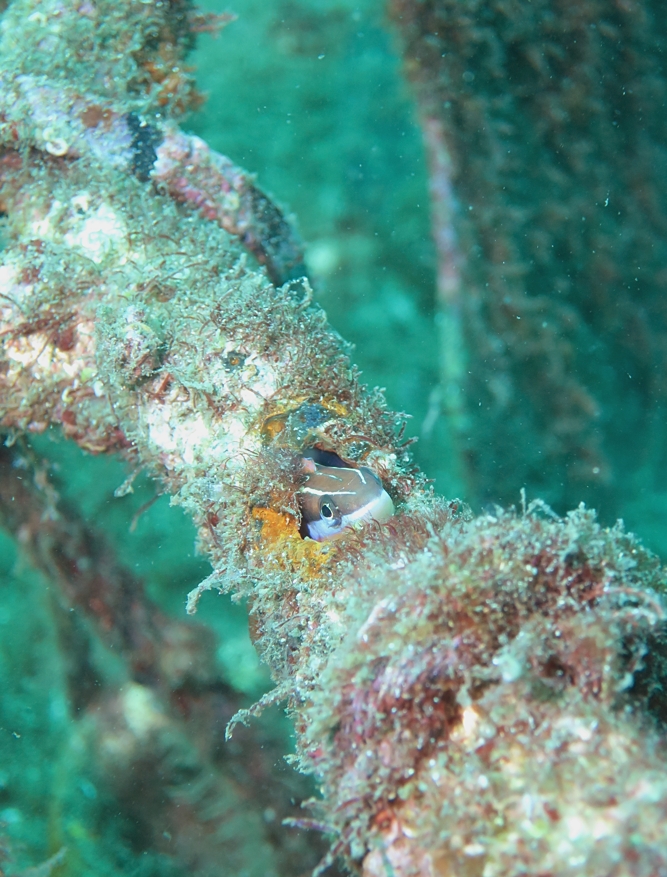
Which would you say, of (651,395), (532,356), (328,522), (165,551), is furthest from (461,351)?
(328,522)

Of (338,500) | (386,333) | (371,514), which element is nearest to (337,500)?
(338,500)

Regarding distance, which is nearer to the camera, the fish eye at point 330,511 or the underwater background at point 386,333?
the fish eye at point 330,511

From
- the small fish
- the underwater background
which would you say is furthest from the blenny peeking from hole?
the underwater background

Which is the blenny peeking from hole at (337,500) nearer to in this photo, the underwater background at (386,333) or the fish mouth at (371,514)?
the fish mouth at (371,514)

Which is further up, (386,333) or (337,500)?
(337,500)

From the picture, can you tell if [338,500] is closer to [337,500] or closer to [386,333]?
[337,500]

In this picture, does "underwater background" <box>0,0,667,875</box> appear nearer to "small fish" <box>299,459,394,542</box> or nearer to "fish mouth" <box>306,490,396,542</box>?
"small fish" <box>299,459,394,542</box>

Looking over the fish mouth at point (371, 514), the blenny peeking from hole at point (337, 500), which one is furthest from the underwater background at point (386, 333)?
the fish mouth at point (371, 514)

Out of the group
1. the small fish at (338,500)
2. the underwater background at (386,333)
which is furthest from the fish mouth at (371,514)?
the underwater background at (386,333)
